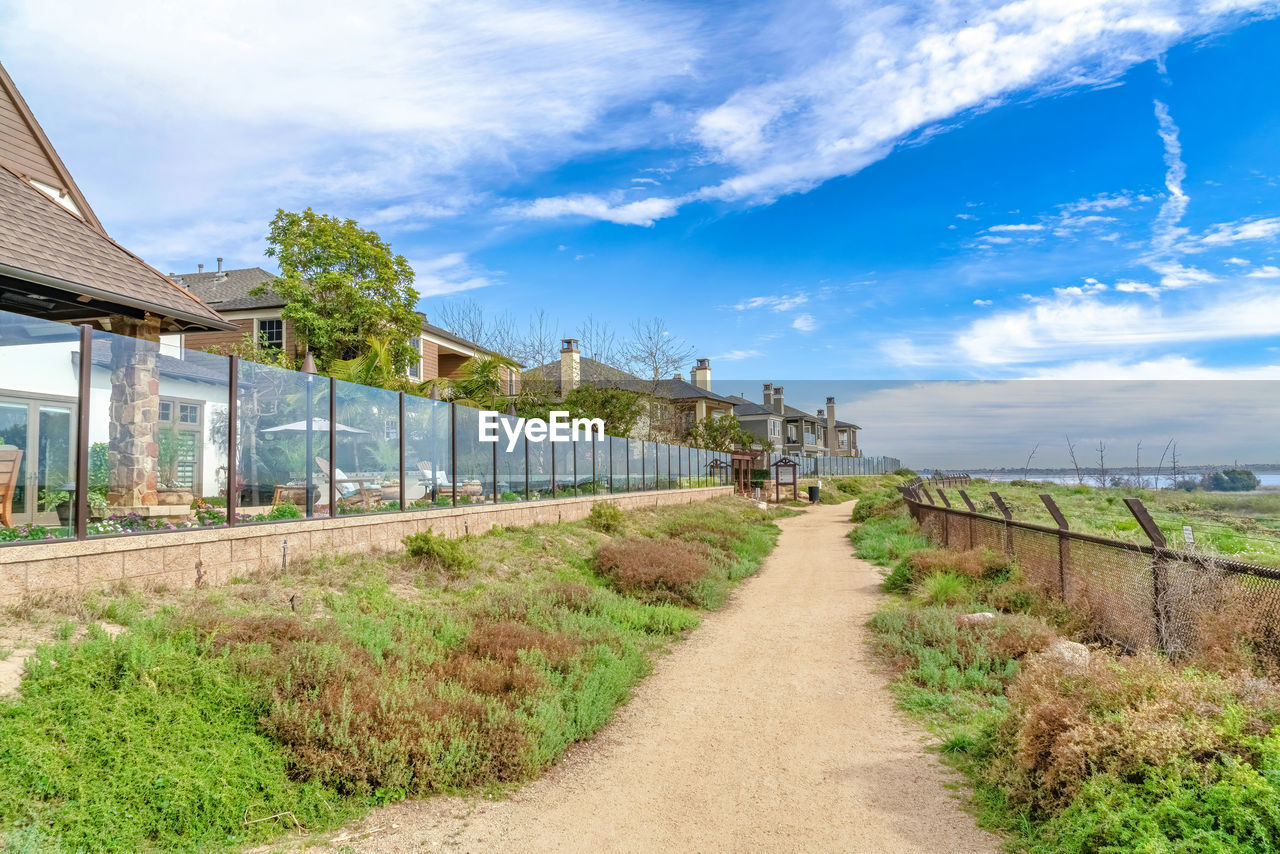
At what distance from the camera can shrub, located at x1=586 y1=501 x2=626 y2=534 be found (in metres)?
19.5

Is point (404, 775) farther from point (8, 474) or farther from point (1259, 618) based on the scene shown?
point (1259, 618)

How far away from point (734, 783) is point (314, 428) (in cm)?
827

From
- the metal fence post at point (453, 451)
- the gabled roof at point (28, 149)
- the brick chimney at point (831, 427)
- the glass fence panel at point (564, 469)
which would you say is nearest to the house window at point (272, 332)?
the glass fence panel at point (564, 469)

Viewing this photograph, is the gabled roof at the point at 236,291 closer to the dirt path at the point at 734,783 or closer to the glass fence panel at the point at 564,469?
the glass fence panel at the point at 564,469

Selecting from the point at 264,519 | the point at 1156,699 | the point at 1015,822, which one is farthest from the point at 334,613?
the point at 1156,699

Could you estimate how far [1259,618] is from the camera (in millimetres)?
5824

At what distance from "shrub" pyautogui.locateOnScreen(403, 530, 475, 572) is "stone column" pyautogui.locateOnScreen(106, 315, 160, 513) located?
145 inches

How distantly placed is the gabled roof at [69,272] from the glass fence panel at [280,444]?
4.41 feet

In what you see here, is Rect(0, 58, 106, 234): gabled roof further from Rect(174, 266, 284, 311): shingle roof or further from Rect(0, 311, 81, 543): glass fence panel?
Rect(174, 266, 284, 311): shingle roof

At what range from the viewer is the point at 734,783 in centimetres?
533

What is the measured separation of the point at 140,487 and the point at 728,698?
666cm

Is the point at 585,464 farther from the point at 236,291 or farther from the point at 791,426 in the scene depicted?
the point at 791,426

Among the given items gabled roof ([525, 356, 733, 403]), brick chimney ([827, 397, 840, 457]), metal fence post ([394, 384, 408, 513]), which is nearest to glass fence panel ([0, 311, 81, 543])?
metal fence post ([394, 384, 408, 513])

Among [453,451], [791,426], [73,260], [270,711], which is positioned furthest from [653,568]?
[791,426]
